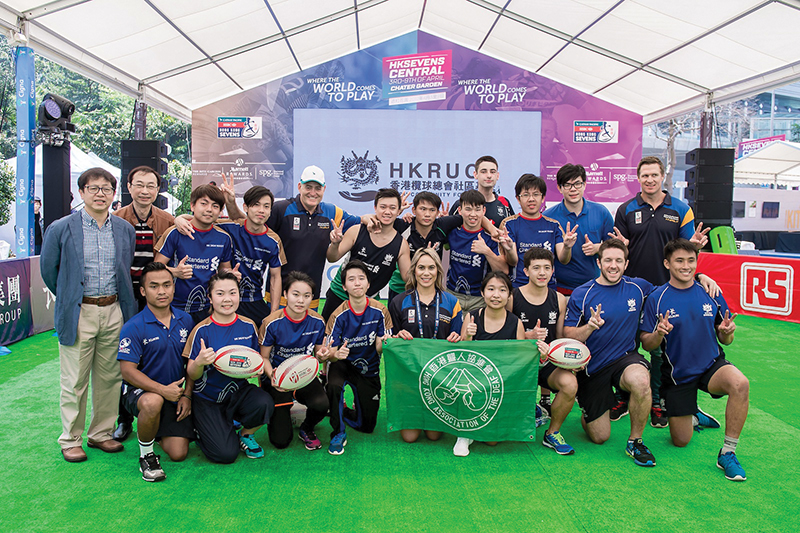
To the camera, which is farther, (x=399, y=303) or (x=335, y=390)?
(x=399, y=303)

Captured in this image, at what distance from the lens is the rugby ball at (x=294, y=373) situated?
11.1ft

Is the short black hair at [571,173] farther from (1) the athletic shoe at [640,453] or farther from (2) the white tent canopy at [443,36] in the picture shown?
(2) the white tent canopy at [443,36]

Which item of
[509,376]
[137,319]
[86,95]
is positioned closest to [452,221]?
[509,376]

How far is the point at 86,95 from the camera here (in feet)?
112

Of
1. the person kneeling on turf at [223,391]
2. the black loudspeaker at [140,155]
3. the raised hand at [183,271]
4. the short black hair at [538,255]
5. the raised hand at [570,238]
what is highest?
the black loudspeaker at [140,155]

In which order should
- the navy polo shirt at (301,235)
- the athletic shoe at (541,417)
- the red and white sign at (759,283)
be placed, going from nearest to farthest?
the athletic shoe at (541,417) → the navy polo shirt at (301,235) → the red and white sign at (759,283)

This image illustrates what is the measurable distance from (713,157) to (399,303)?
317 inches

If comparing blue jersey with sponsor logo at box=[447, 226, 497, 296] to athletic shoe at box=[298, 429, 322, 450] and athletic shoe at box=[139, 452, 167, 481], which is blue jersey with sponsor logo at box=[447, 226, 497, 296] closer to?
athletic shoe at box=[298, 429, 322, 450]

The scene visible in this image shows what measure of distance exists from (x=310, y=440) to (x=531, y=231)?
241 cm

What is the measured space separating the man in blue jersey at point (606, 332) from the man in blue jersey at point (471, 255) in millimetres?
788

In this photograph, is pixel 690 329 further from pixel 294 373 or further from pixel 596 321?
pixel 294 373

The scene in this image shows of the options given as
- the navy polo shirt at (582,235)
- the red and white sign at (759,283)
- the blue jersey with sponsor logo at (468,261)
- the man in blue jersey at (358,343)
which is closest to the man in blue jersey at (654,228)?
the navy polo shirt at (582,235)

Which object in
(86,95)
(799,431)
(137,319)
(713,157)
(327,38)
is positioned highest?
(86,95)

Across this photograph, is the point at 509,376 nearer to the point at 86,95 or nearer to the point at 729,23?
the point at 729,23
